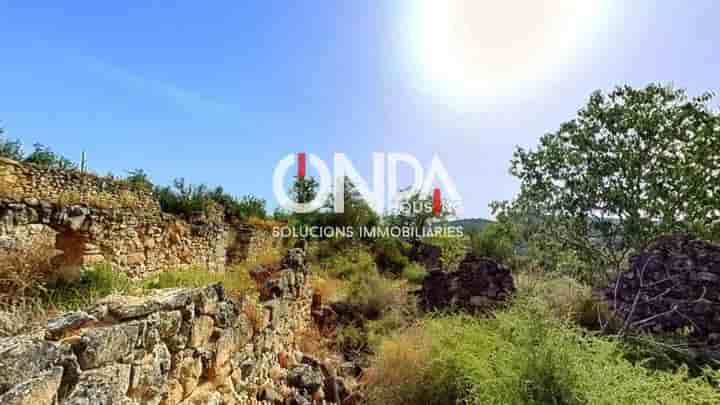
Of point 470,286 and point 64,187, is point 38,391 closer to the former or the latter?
point 470,286

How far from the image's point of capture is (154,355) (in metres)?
1.94

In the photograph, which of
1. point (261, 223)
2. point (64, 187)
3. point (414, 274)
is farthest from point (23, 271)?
point (414, 274)

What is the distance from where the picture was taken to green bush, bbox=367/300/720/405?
262 centimetres

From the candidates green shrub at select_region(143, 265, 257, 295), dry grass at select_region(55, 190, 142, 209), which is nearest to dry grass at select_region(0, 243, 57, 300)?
green shrub at select_region(143, 265, 257, 295)

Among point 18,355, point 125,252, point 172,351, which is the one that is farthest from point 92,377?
point 125,252

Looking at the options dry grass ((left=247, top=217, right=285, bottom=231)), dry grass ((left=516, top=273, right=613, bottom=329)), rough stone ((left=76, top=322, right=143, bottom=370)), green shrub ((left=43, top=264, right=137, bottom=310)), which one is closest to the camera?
rough stone ((left=76, top=322, right=143, bottom=370))

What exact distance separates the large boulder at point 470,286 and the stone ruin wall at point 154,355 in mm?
3804

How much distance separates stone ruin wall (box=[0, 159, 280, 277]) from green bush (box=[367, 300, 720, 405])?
370 centimetres

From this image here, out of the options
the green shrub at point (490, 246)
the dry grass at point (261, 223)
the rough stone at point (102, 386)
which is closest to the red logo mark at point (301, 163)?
the dry grass at point (261, 223)

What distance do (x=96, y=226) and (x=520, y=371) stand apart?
5191mm

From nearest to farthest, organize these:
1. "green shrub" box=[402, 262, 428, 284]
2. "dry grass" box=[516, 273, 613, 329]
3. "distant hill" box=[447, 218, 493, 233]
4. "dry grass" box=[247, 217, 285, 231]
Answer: "dry grass" box=[516, 273, 613, 329], "green shrub" box=[402, 262, 428, 284], "dry grass" box=[247, 217, 285, 231], "distant hill" box=[447, 218, 493, 233]

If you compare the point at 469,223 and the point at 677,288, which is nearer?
the point at 677,288

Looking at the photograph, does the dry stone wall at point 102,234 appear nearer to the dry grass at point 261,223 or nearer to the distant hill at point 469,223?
the dry grass at point 261,223

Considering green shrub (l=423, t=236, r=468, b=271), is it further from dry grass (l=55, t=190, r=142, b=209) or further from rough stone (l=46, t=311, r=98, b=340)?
rough stone (l=46, t=311, r=98, b=340)
